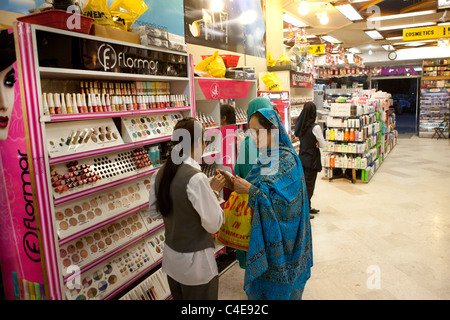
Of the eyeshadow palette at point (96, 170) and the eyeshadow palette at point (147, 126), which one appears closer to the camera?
the eyeshadow palette at point (96, 170)

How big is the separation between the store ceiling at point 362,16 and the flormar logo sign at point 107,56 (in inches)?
239

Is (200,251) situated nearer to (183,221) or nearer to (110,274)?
(183,221)

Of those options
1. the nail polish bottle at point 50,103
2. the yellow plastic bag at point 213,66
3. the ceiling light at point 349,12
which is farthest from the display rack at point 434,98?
the nail polish bottle at point 50,103

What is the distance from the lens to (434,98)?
1541 cm

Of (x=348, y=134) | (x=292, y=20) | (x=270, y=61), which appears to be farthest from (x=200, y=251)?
(x=292, y=20)

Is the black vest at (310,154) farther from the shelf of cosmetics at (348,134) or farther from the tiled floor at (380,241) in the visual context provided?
the shelf of cosmetics at (348,134)

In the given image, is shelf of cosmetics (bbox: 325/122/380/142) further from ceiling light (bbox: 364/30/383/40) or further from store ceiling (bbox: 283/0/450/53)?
ceiling light (bbox: 364/30/383/40)

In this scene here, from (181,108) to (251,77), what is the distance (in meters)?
1.76

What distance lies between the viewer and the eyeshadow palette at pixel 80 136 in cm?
229

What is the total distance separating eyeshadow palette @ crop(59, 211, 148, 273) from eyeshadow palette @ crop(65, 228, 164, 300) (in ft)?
0.44

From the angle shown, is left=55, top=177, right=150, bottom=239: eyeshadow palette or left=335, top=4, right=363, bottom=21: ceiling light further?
left=335, top=4, right=363, bottom=21: ceiling light

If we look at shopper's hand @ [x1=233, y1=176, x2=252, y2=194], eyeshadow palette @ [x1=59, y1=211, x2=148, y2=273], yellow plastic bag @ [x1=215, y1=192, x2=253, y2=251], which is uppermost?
shopper's hand @ [x1=233, y1=176, x2=252, y2=194]

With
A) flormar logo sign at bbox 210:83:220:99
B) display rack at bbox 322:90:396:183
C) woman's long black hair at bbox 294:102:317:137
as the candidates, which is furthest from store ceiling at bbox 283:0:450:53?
flormar logo sign at bbox 210:83:220:99

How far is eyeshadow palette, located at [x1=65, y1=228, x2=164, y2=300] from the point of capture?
2.44 meters
